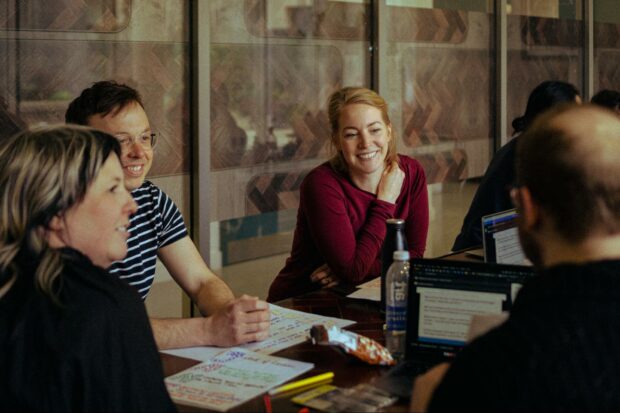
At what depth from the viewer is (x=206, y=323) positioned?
7.73 feet

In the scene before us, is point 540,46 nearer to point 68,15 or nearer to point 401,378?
point 68,15

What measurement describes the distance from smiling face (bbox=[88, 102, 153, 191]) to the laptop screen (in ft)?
3.58

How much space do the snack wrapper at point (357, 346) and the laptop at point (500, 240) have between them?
2.83 feet

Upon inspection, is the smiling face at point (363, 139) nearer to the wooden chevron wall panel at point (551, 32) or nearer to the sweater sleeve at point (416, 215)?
A: the sweater sleeve at point (416, 215)

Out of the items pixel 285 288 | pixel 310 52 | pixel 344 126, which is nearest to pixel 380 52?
pixel 310 52

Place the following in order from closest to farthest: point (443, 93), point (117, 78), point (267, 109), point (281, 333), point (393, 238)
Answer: point (281, 333) < point (393, 238) < point (117, 78) < point (267, 109) < point (443, 93)

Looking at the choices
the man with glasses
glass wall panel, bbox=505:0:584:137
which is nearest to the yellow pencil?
the man with glasses

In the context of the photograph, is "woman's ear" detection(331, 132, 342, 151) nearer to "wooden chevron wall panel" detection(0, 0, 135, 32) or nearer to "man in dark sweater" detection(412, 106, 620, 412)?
"wooden chevron wall panel" detection(0, 0, 135, 32)

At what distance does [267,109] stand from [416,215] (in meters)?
1.26

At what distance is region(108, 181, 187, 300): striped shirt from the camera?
9.28 feet

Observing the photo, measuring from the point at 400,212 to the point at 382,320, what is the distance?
118 centimetres

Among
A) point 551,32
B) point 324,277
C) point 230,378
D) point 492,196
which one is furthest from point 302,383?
point 551,32

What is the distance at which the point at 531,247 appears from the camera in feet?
4.88

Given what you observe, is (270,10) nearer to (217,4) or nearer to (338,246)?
(217,4)
